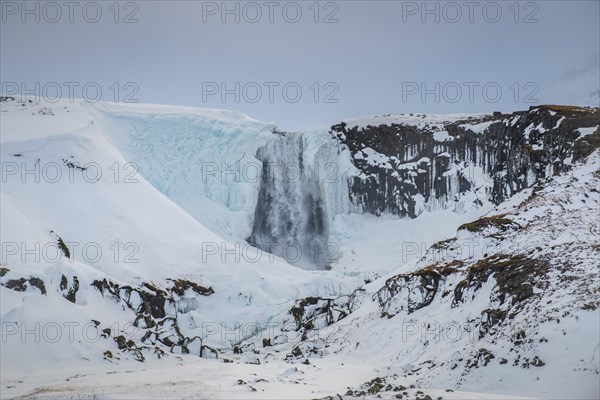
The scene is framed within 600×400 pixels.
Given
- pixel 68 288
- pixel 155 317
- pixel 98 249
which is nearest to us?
pixel 68 288

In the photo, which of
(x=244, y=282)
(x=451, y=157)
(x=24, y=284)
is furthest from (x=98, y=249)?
(x=451, y=157)

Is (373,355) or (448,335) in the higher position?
(448,335)

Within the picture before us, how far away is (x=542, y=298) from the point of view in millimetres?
17828

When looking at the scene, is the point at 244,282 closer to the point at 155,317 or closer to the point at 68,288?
the point at 155,317

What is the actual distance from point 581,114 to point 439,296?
25.6 metres

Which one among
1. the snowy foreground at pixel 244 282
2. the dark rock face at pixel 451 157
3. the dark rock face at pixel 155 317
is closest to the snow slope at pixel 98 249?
the snowy foreground at pixel 244 282

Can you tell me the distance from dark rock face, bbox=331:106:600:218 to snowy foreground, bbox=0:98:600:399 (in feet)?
2.95

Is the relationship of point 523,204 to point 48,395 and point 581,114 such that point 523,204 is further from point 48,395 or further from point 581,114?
point 48,395

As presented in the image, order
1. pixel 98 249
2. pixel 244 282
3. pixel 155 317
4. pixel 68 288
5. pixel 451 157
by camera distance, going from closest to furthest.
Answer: pixel 68 288 < pixel 155 317 < pixel 98 249 < pixel 244 282 < pixel 451 157

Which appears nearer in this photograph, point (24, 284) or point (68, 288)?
point (24, 284)

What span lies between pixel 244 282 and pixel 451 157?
26752 mm

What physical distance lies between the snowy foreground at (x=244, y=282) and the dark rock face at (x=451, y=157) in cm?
90

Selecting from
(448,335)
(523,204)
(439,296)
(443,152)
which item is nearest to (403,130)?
(443,152)

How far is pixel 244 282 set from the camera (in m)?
40.3
